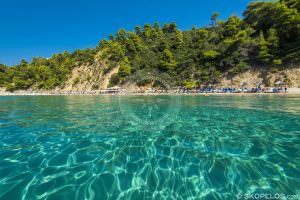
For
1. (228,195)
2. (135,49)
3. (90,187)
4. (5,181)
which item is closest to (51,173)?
(5,181)

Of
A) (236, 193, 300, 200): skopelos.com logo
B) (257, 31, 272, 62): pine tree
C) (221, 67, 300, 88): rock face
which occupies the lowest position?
(236, 193, 300, 200): skopelos.com logo

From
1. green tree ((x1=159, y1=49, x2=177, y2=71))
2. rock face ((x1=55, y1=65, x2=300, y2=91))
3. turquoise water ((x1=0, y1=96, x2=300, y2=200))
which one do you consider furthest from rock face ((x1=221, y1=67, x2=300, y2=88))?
turquoise water ((x1=0, y1=96, x2=300, y2=200))

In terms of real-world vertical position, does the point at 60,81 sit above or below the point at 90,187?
above

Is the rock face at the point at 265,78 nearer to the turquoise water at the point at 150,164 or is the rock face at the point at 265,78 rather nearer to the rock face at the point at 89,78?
the turquoise water at the point at 150,164

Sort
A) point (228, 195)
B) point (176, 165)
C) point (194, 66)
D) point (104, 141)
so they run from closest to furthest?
point (228, 195), point (176, 165), point (104, 141), point (194, 66)

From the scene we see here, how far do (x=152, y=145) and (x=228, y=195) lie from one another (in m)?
2.63

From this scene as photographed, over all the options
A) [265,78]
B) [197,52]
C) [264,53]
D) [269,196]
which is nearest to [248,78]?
[265,78]

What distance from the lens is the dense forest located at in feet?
87.9

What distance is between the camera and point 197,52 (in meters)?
36.8

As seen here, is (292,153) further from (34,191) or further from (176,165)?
(34,191)

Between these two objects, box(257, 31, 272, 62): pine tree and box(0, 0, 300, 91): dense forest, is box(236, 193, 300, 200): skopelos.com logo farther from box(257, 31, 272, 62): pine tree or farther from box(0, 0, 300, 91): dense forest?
box(257, 31, 272, 62): pine tree

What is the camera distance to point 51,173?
3414mm

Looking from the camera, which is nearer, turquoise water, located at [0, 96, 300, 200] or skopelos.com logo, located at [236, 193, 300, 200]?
skopelos.com logo, located at [236, 193, 300, 200]

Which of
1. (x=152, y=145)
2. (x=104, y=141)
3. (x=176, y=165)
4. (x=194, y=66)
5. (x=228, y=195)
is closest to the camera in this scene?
(x=228, y=195)
